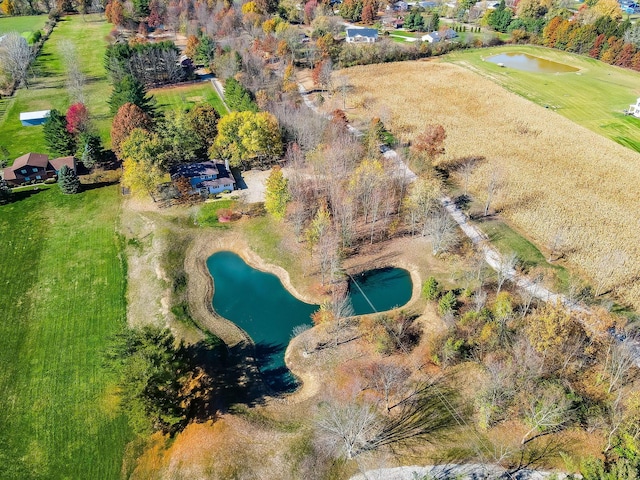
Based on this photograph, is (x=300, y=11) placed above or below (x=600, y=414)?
above

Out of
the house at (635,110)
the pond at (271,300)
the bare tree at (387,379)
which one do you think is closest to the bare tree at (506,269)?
the pond at (271,300)

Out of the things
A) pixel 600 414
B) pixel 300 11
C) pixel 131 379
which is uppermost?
pixel 300 11

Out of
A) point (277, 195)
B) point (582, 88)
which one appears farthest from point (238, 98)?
point (582, 88)

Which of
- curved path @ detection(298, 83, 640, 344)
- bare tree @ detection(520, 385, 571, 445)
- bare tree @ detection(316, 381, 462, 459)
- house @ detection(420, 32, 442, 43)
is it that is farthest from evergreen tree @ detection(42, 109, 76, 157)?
house @ detection(420, 32, 442, 43)

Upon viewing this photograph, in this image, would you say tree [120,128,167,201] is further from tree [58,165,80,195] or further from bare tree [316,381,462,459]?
bare tree [316,381,462,459]

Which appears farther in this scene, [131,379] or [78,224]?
[78,224]

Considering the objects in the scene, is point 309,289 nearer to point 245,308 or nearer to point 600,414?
point 245,308

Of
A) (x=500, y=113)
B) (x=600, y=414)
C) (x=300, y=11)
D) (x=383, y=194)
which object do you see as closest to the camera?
(x=600, y=414)

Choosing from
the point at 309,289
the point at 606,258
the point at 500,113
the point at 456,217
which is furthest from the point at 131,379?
the point at 500,113
